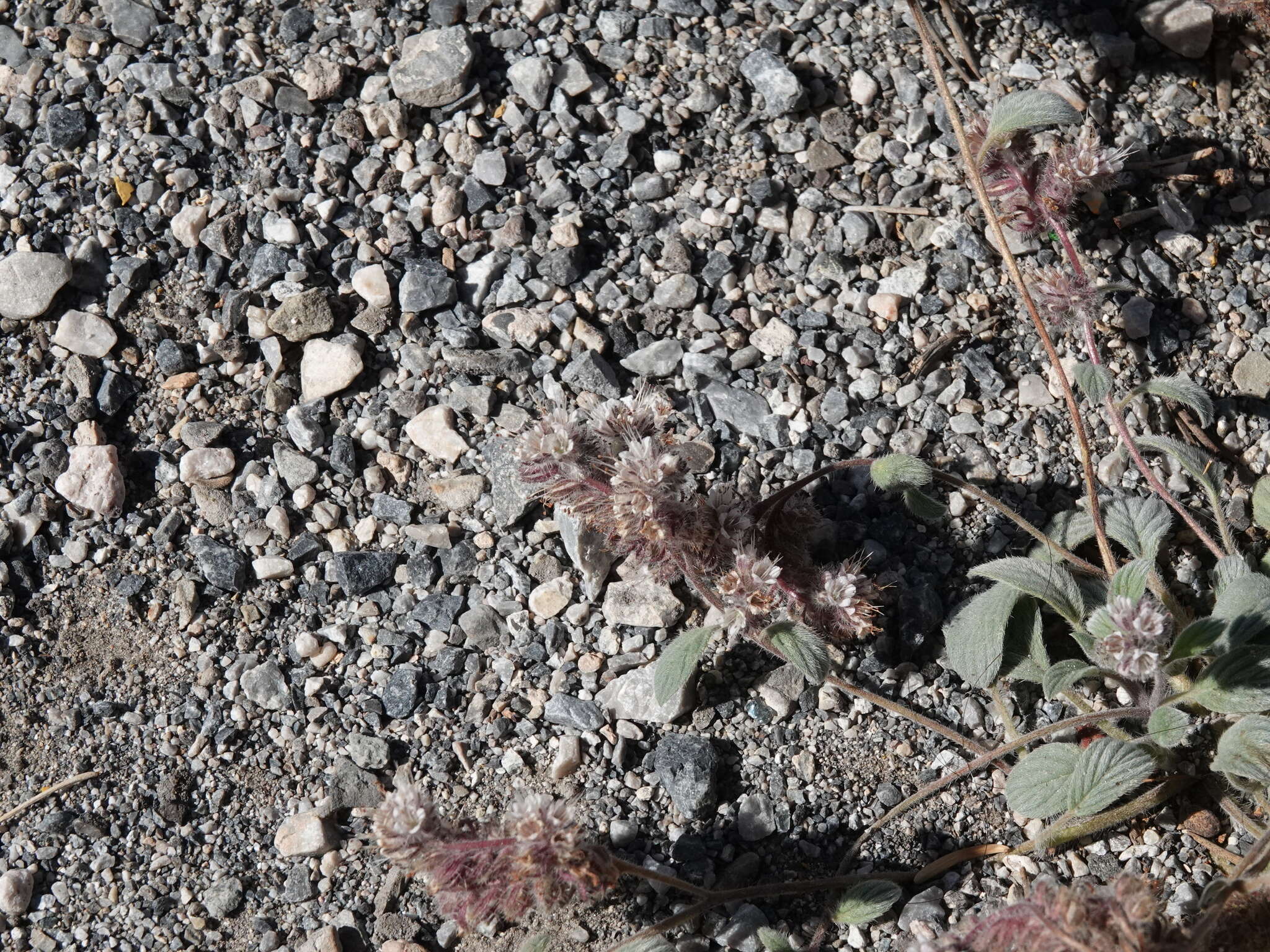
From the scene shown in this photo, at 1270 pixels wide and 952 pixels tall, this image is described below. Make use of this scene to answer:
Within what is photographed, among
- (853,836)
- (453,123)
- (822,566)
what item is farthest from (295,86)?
(853,836)

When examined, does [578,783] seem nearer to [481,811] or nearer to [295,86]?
[481,811]

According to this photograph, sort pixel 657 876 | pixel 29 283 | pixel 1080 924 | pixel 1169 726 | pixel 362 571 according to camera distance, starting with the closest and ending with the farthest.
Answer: pixel 1080 924, pixel 657 876, pixel 1169 726, pixel 362 571, pixel 29 283

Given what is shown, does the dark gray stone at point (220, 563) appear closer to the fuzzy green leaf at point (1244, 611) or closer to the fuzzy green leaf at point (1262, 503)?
the fuzzy green leaf at point (1244, 611)

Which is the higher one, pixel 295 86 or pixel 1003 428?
pixel 295 86

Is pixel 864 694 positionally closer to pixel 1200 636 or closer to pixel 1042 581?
pixel 1042 581

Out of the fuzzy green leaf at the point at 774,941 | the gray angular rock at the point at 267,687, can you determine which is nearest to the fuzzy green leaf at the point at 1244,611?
the fuzzy green leaf at the point at 774,941

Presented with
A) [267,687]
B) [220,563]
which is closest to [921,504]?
[267,687]
